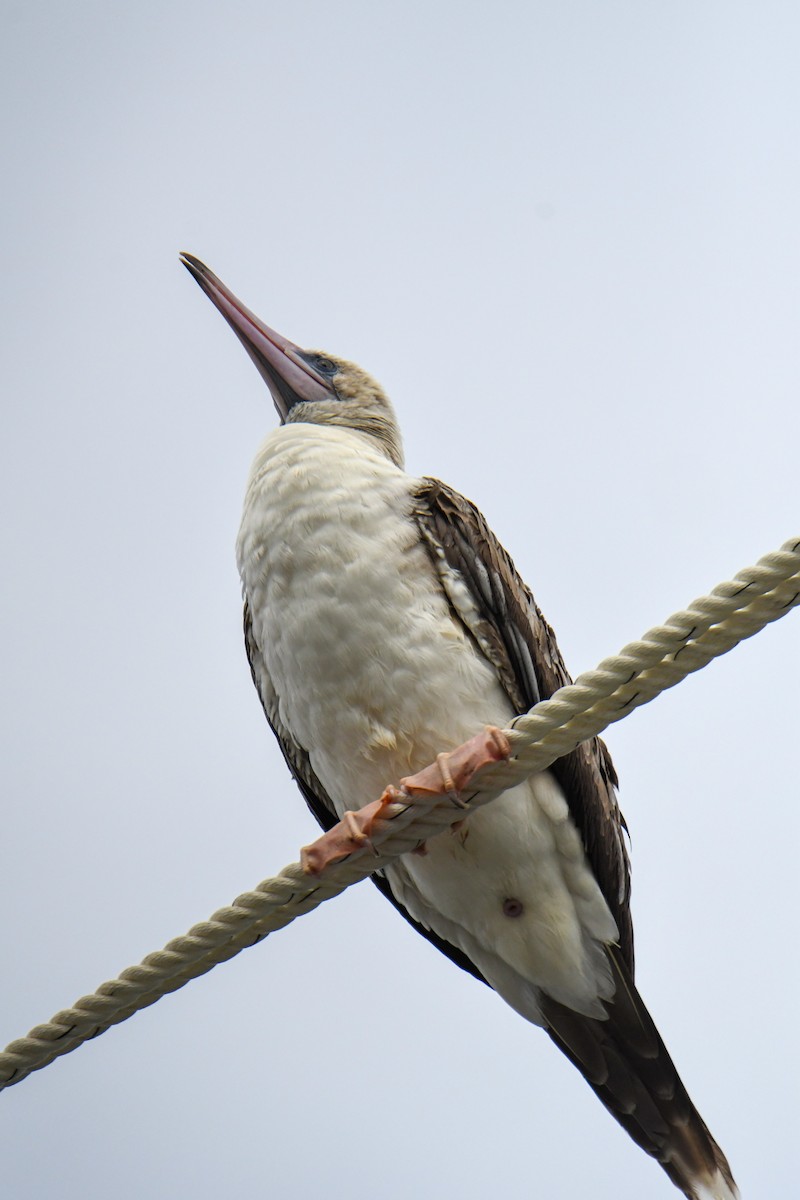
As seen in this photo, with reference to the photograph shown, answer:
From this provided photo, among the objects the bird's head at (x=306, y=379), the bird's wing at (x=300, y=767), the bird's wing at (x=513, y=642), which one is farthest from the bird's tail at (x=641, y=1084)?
the bird's head at (x=306, y=379)

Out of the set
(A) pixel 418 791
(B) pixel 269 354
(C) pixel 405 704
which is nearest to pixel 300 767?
(C) pixel 405 704

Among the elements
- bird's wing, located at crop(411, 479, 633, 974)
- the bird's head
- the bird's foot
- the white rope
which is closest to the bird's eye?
the bird's head

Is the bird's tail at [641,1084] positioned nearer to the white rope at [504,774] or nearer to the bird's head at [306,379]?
the white rope at [504,774]

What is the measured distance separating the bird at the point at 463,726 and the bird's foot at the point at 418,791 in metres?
0.53

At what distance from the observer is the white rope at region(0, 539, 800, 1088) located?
3285 mm

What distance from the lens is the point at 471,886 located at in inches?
187

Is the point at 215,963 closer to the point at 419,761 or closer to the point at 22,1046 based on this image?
the point at 22,1046

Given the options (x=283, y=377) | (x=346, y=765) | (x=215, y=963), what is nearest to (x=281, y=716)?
(x=346, y=765)

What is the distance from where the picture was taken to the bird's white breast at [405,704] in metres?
4.65

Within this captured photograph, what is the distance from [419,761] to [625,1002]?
1.18m

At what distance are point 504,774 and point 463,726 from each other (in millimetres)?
819

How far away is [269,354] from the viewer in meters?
6.68

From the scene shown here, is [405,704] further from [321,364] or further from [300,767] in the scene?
[321,364]

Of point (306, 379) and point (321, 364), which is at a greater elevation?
point (321, 364)
